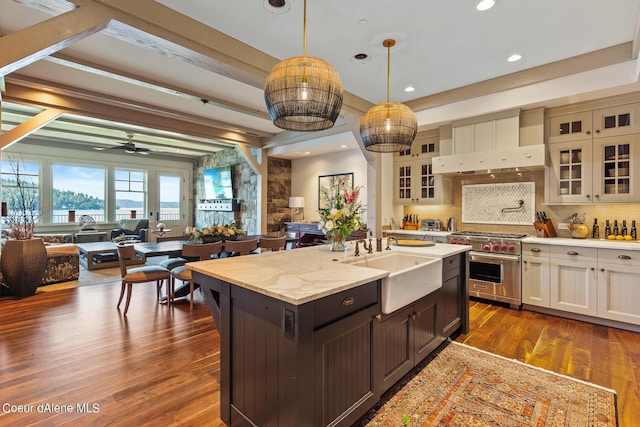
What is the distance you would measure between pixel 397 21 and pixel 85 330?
4.37 metres

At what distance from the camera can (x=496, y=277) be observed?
3979 millimetres

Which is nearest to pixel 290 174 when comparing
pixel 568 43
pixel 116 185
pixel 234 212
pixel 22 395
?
pixel 234 212

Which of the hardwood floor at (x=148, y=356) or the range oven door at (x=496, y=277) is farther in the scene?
the range oven door at (x=496, y=277)

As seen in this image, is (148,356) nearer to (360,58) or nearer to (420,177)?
(360,58)

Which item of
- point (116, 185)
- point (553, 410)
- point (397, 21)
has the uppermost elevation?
point (397, 21)

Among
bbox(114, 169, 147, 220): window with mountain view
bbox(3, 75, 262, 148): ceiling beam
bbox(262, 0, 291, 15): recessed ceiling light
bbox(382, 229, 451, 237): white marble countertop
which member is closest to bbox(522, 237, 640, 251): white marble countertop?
bbox(382, 229, 451, 237): white marble countertop

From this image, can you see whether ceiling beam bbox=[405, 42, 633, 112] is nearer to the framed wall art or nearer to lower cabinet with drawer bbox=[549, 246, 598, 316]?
lower cabinet with drawer bbox=[549, 246, 598, 316]

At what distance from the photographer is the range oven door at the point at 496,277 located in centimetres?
383

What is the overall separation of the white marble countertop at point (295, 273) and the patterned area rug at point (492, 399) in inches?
36.6

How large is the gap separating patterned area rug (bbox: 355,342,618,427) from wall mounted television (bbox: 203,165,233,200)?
285 inches

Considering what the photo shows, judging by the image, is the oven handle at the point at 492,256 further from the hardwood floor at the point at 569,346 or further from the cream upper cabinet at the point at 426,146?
the cream upper cabinet at the point at 426,146

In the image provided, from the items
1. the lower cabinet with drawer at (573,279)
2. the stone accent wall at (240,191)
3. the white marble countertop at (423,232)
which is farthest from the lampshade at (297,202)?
the lower cabinet with drawer at (573,279)

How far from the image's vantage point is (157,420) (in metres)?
1.84

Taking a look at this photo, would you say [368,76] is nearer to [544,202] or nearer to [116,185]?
[544,202]
